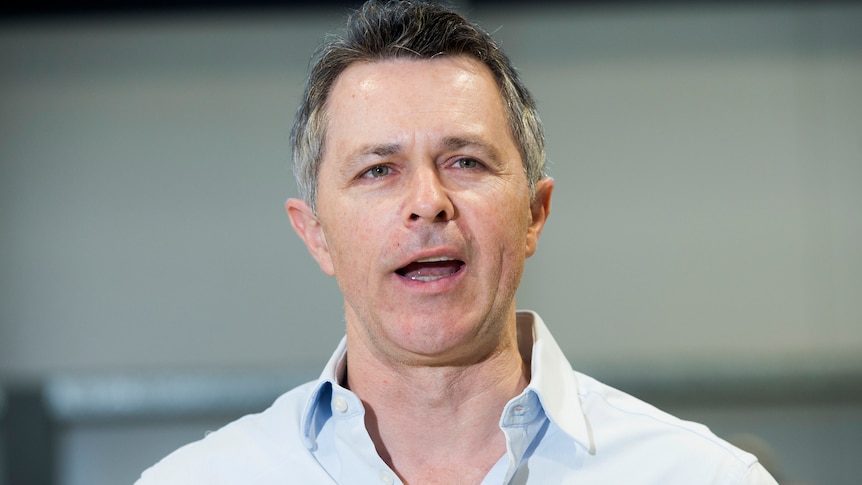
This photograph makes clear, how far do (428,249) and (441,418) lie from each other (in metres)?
0.32

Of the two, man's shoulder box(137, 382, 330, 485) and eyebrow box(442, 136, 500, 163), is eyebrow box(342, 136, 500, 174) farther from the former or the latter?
man's shoulder box(137, 382, 330, 485)

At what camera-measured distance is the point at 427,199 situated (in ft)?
5.67

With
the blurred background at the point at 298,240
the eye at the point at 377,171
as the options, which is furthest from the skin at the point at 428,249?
the blurred background at the point at 298,240

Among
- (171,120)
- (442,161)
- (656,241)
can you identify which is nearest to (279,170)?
(171,120)

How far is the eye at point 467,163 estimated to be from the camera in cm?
182

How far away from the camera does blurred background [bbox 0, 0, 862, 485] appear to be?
4621 mm

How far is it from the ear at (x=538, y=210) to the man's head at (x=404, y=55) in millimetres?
28

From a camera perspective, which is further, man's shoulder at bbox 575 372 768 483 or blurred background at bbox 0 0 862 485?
blurred background at bbox 0 0 862 485

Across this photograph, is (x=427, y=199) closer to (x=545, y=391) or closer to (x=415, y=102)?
(x=415, y=102)

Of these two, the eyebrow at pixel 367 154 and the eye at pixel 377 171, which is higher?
the eyebrow at pixel 367 154

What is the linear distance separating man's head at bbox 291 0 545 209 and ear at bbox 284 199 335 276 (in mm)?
27

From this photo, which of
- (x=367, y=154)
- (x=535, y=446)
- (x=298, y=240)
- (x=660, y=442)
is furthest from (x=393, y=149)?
(x=298, y=240)

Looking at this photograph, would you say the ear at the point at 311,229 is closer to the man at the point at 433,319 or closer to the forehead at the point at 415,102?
the man at the point at 433,319

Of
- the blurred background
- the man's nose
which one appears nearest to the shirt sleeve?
the man's nose
